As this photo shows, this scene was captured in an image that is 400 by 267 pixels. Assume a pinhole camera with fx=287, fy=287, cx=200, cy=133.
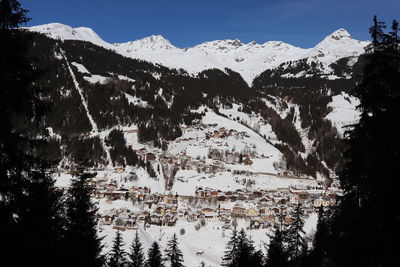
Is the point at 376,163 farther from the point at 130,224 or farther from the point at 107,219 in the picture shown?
the point at 107,219

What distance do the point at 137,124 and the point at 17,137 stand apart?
150m

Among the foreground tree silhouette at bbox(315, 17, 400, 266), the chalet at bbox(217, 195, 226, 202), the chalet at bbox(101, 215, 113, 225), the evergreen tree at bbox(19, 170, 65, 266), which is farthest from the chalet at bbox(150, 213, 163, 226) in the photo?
the foreground tree silhouette at bbox(315, 17, 400, 266)

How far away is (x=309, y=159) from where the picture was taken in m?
145

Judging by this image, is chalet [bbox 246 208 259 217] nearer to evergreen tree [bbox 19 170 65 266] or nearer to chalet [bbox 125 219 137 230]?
chalet [bbox 125 219 137 230]

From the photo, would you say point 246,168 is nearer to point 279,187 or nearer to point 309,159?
point 279,187

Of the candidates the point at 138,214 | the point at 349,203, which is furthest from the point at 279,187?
the point at 349,203

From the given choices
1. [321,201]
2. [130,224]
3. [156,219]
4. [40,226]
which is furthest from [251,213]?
[40,226]

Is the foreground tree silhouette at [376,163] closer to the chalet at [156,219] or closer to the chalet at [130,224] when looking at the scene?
the chalet at [130,224]

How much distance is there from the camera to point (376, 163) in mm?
10328

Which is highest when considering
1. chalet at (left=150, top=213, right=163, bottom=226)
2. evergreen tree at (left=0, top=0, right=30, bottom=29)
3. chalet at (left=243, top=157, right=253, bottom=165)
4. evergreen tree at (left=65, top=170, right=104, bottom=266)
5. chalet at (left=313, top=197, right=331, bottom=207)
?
evergreen tree at (left=0, top=0, right=30, bottom=29)

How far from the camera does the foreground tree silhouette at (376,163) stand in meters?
9.38

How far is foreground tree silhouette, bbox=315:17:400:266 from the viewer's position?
9.38 metres

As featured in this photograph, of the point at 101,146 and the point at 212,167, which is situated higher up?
the point at 101,146

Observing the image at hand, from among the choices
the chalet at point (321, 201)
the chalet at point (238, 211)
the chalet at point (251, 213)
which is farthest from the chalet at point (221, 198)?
the chalet at point (321, 201)
